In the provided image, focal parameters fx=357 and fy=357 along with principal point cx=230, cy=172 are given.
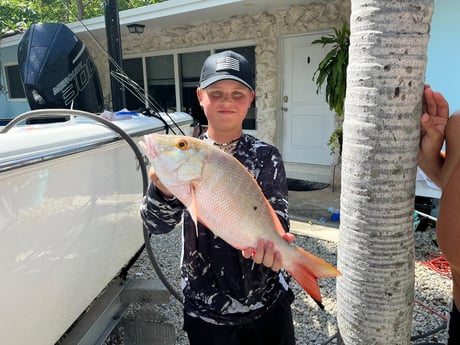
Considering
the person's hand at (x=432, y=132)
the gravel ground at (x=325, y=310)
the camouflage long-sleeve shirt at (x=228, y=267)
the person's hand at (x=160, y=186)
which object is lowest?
the gravel ground at (x=325, y=310)

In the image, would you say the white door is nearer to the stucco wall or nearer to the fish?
the stucco wall

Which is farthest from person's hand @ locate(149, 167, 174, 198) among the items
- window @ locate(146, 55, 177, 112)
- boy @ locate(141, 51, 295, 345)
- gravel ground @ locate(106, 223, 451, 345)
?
window @ locate(146, 55, 177, 112)

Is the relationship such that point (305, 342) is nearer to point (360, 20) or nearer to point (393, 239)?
point (393, 239)

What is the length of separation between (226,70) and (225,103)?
0.13 m

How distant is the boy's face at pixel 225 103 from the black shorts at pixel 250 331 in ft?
2.55

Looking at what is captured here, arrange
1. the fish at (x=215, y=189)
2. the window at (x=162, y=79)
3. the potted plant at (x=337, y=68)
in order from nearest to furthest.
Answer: the fish at (x=215, y=189)
the potted plant at (x=337, y=68)
the window at (x=162, y=79)

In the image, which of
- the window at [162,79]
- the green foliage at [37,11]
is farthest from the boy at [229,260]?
the green foliage at [37,11]

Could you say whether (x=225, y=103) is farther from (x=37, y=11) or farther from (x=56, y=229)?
(x=37, y=11)

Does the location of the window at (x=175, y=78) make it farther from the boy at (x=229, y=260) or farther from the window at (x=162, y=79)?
the boy at (x=229, y=260)

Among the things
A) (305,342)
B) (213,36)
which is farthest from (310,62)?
(305,342)

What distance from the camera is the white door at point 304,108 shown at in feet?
19.5

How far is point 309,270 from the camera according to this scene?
1.15m

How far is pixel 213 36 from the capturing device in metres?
6.75

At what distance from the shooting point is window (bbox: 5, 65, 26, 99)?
34.7ft
